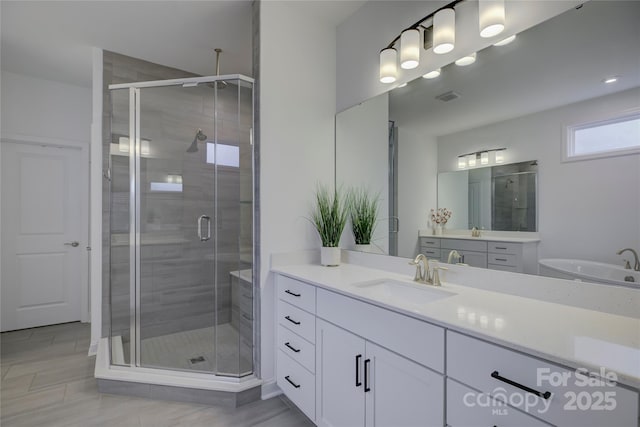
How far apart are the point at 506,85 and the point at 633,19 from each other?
448 mm

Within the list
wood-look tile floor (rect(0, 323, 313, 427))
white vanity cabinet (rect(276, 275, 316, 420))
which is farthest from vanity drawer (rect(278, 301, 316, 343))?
wood-look tile floor (rect(0, 323, 313, 427))

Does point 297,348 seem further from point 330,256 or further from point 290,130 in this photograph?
point 290,130

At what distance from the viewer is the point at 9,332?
10.4 feet

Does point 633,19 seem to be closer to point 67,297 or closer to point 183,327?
point 183,327

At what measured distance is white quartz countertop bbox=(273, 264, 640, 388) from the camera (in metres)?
0.77

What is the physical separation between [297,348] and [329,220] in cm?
88

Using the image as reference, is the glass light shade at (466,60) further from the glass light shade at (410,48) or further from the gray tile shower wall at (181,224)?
the gray tile shower wall at (181,224)

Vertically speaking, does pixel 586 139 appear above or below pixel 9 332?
above

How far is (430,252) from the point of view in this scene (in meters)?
1.80

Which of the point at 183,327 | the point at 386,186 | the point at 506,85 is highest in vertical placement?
the point at 506,85

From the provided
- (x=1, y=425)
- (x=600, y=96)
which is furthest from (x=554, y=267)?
(x=1, y=425)

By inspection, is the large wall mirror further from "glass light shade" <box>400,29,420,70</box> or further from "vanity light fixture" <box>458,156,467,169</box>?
"glass light shade" <box>400,29,420,70</box>

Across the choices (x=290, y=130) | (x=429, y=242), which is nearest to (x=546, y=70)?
(x=429, y=242)

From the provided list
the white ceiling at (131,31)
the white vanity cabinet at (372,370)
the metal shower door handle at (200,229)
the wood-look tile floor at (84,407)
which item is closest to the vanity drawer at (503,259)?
the white vanity cabinet at (372,370)
